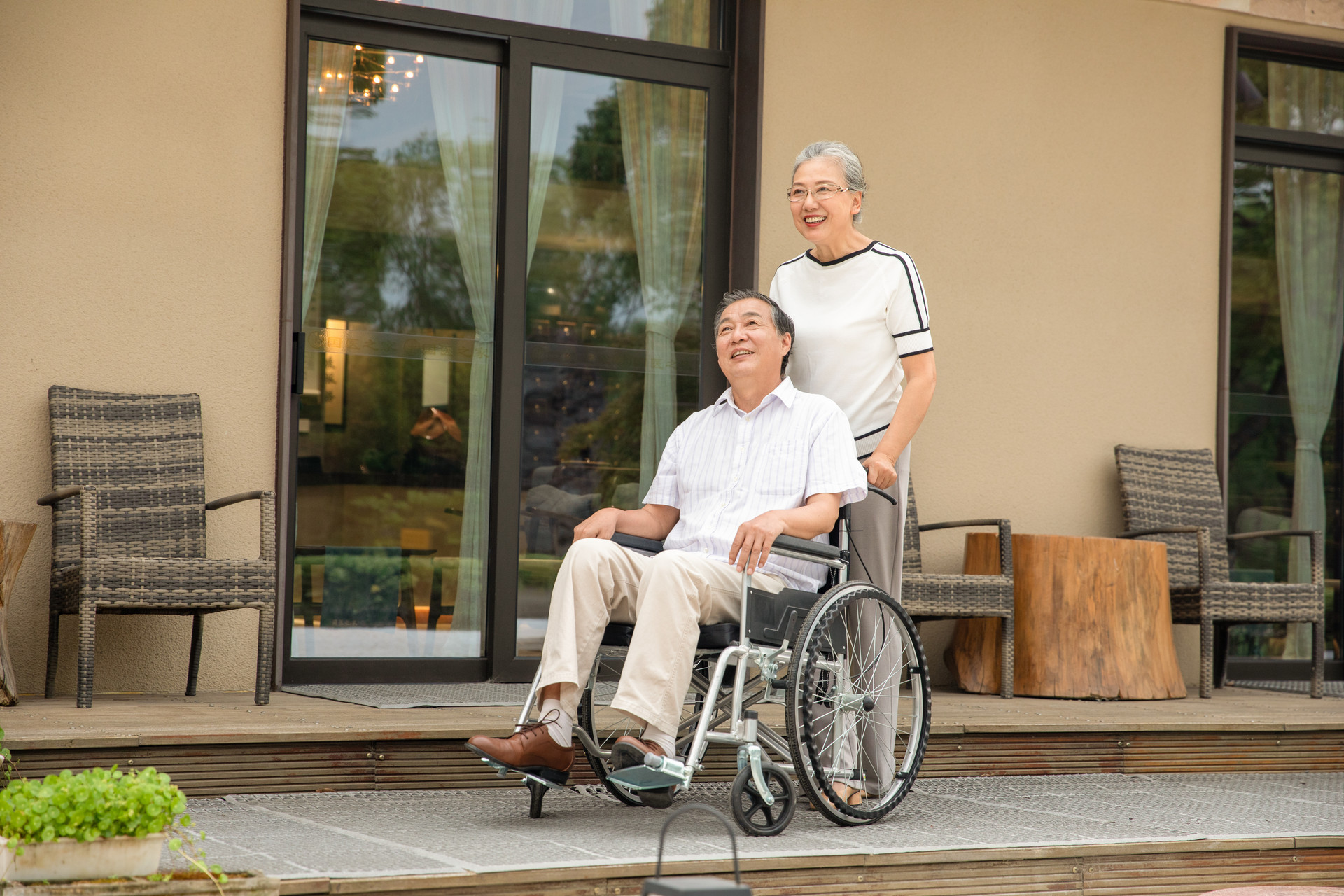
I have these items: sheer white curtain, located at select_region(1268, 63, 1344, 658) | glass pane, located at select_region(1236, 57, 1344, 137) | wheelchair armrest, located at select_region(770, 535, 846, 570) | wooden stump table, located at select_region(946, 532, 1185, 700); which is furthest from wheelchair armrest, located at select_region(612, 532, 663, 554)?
glass pane, located at select_region(1236, 57, 1344, 137)

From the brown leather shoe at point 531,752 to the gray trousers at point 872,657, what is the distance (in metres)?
0.56

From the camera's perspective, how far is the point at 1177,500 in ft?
16.5

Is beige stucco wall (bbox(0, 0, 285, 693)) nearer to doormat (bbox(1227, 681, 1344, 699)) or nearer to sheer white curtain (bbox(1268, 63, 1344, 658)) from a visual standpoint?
doormat (bbox(1227, 681, 1344, 699))

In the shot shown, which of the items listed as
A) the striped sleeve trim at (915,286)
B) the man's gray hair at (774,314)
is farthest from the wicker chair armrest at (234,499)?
the striped sleeve trim at (915,286)

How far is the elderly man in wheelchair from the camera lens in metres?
2.54

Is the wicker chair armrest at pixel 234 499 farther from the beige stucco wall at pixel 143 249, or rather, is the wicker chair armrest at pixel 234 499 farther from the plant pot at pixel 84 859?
the plant pot at pixel 84 859

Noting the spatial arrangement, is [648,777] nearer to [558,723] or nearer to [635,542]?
[558,723]

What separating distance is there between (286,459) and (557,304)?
42.9 inches

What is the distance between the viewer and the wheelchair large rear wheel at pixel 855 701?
259 cm

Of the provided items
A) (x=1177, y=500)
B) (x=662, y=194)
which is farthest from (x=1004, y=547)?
(x=662, y=194)

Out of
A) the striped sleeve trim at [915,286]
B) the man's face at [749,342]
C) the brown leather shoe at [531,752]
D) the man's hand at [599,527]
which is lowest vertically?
the brown leather shoe at [531,752]

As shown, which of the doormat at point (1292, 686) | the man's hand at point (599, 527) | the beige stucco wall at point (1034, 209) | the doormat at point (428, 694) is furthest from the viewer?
the doormat at point (1292, 686)

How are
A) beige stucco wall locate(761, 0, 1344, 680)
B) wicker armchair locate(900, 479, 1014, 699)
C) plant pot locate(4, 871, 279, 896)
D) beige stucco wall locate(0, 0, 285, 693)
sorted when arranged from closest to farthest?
plant pot locate(4, 871, 279, 896), beige stucco wall locate(0, 0, 285, 693), wicker armchair locate(900, 479, 1014, 699), beige stucco wall locate(761, 0, 1344, 680)

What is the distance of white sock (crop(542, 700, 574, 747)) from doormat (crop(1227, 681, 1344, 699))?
11.2ft
